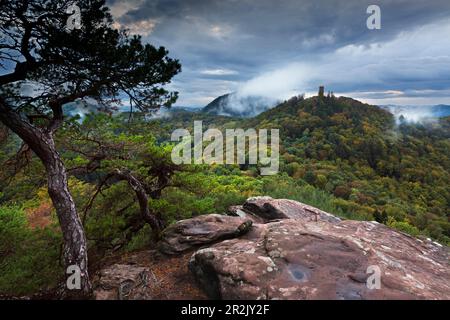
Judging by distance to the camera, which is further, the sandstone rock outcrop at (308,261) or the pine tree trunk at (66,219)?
the pine tree trunk at (66,219)

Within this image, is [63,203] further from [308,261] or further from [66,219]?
[308,261]

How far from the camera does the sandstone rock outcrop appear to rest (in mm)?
5035

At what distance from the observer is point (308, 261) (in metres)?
5.79

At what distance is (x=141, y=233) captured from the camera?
33.8 feet

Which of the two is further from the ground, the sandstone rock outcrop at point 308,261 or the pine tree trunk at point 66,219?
the pine tree trunk at point 66,219

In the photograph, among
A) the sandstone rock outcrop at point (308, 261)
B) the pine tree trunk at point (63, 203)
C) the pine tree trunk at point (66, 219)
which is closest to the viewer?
the sandstone rock outcrop at point (308, 261)

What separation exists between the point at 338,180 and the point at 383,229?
4698 cm

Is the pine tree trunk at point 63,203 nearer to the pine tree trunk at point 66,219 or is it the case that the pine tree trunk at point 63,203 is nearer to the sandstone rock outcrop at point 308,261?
the pine tree trunk at point 66,219

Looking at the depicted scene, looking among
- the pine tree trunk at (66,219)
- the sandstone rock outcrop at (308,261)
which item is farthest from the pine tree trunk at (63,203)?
the sandstone rock outcrop at (308,261)

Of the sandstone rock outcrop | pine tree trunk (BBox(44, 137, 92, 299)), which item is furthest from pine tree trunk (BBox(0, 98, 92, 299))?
the sandstone rock outcrop

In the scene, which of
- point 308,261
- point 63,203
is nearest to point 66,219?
point 63,203

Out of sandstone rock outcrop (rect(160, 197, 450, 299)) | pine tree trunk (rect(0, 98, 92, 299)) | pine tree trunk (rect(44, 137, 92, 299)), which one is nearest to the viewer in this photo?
sandstone rock outcrop (rect(160, 197, 450, 299))

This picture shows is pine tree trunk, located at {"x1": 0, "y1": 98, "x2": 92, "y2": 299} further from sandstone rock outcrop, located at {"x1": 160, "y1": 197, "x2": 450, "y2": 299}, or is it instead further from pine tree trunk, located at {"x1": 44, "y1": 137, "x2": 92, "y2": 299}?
sandstone rock outcrop, located at {"x1": 160, "y1": 197, "x2": 450, "y2": 299}

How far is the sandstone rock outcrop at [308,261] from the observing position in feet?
16.5
